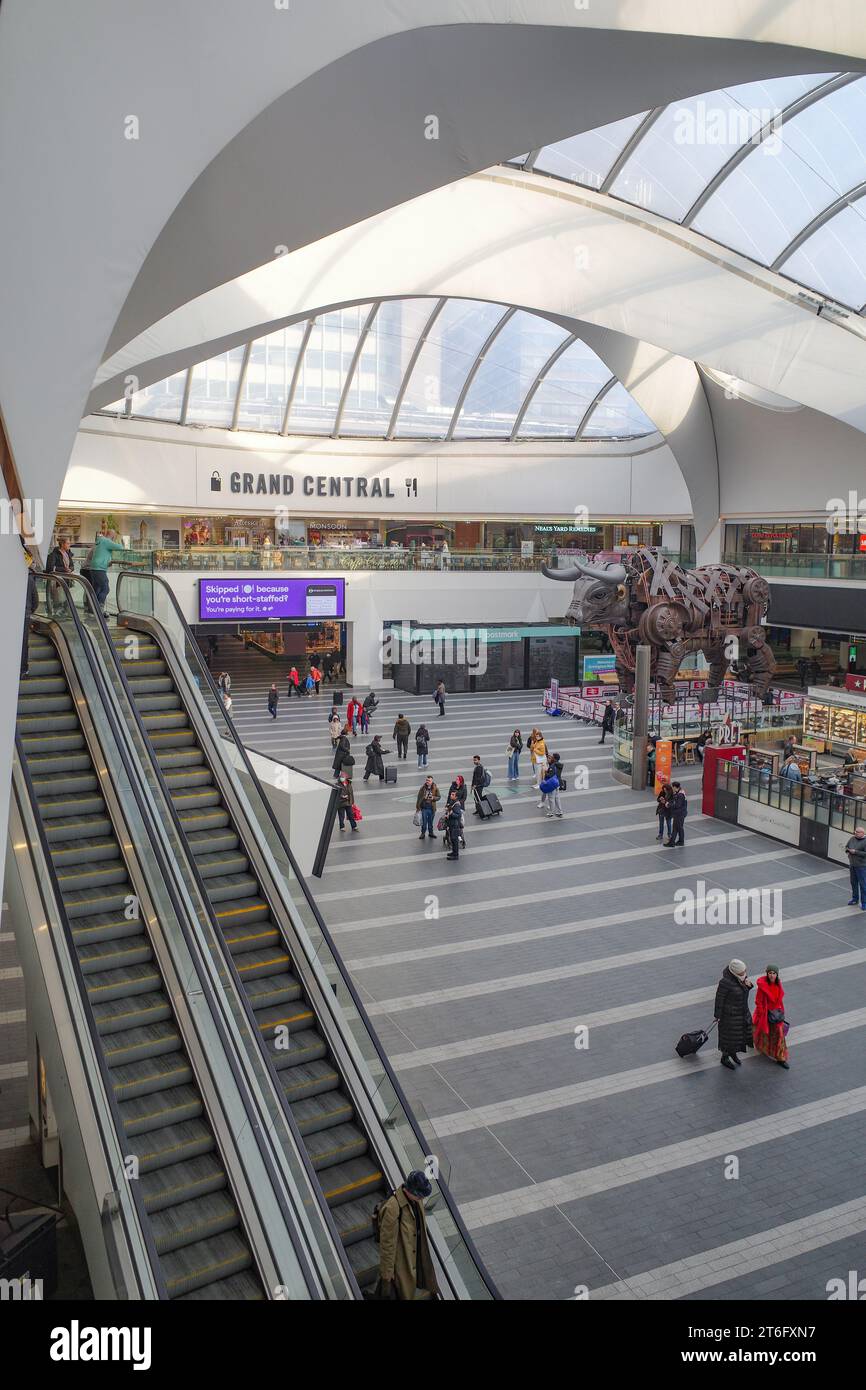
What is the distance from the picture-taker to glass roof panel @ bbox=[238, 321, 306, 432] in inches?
1368

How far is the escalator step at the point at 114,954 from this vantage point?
25.9 feet

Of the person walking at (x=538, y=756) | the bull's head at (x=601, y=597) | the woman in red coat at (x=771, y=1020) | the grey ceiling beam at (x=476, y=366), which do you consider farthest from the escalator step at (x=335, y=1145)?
the grey ceiling beam at (x=476, y=366)

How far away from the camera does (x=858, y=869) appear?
48.8ft

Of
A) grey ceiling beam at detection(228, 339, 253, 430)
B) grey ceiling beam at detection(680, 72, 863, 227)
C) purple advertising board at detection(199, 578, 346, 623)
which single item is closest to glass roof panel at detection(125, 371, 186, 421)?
grey ceiling beam at detection(228, 339, 253, 430)

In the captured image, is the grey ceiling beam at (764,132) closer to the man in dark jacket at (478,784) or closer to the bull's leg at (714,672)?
the bull's leg at (714,672)

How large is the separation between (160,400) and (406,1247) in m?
32.1

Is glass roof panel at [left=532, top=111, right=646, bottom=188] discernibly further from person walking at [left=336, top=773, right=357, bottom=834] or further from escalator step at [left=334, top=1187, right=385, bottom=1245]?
escalator step at [left=334, top=1187, right=385, bottom=1245]

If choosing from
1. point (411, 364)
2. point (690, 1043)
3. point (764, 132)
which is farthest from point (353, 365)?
point (690, 1043)

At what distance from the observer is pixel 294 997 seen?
8758 mm

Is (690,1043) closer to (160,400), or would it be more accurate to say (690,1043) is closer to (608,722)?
(608,722)

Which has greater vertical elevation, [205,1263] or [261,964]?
[261,964]

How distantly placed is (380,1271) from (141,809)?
417cm

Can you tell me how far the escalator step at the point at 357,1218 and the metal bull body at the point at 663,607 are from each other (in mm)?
18570
